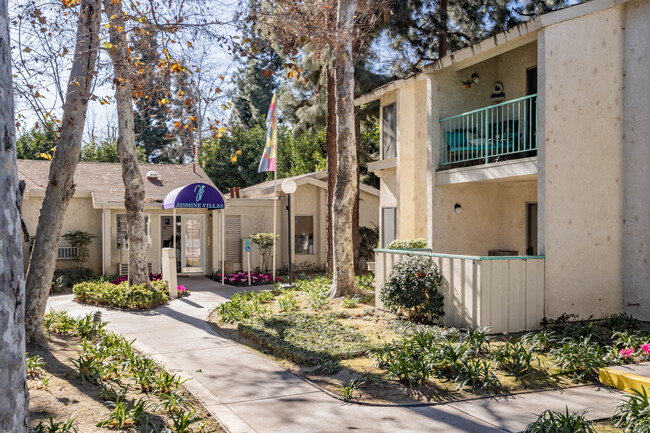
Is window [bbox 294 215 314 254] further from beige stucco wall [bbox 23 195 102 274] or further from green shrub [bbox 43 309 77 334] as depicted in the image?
green shrub [bbox 43 309 77 334]

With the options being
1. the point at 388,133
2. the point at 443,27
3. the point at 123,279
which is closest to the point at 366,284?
the point at 388,133

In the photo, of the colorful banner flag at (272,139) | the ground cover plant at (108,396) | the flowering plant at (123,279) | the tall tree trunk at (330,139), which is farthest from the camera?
the tall tree trunk at (330,139)

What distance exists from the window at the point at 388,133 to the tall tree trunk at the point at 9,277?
44.1 ft

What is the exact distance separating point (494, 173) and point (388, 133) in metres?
5.74

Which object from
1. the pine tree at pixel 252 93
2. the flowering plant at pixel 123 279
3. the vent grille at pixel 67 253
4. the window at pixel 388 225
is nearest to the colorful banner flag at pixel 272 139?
the window at pixel 388 225

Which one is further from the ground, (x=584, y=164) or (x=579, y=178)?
(x=584, y=164)

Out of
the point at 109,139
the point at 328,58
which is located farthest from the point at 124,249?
the point at 109,139

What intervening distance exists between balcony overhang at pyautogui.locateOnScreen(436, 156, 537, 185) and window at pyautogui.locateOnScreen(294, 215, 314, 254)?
1018cm

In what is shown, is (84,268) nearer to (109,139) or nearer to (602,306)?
(602,306)

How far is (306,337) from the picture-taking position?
9453mm

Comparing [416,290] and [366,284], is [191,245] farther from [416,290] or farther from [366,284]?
[416,290]

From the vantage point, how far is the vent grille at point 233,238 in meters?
21.7

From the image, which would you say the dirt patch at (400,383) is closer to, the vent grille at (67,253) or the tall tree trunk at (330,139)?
the tall tree trunk at (330,139)

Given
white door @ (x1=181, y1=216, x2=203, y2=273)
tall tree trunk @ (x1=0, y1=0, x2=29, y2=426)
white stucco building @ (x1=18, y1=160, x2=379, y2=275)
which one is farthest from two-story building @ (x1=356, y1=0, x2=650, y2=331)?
white door @ (x1=181, y1=216, x2=203, y2=273)
